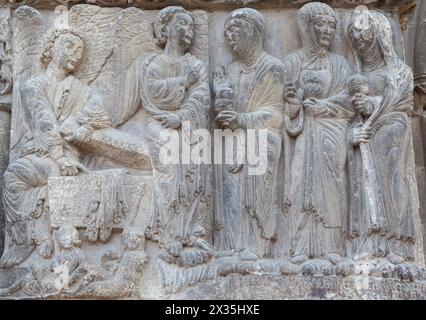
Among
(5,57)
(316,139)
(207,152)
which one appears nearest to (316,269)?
(316,139)

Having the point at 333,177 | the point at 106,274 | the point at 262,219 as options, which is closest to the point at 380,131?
the point at 333,177

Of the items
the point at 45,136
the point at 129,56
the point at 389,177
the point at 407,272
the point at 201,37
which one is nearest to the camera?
the point at 407,272

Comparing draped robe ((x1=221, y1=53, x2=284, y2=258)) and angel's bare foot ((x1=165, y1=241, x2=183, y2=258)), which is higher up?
draped robe ((x1=221, y1=53, x2=284, y2=258))

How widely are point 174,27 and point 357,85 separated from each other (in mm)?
1915

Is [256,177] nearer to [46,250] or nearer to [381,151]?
[381,151]

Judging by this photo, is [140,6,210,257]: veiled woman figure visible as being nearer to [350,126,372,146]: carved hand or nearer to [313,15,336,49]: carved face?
[313,15,336,49]: carved face

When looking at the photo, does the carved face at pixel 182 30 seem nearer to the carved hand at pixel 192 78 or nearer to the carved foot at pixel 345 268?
the carved hand at pixel 192 78

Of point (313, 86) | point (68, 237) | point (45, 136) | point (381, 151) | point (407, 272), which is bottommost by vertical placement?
point (407, 272)

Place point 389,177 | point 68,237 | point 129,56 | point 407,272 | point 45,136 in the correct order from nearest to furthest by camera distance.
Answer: point 68,237
point 407,272
point 45,136
point 389,177
point 129,56

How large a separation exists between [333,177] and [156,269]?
6.40 ft

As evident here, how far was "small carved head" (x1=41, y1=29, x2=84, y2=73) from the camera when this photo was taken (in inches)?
374

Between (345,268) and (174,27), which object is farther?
(174,27)

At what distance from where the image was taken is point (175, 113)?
9422mm

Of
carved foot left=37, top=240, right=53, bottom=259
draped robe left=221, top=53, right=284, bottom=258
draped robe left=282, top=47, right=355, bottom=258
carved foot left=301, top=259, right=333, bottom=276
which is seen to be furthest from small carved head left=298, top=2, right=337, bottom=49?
carved foot left=37, top=240, right=53, bottom=259
